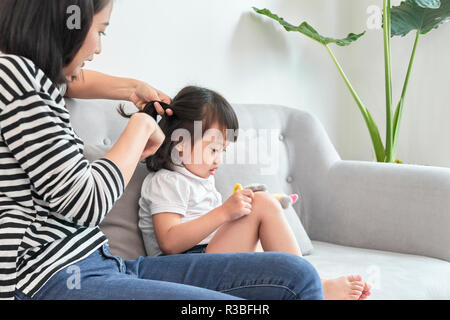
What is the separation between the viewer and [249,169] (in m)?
1.65

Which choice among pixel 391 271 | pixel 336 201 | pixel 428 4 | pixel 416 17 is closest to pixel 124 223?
pixel 391 271

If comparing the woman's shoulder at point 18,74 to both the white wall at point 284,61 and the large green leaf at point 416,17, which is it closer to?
the white wall at point 284,61

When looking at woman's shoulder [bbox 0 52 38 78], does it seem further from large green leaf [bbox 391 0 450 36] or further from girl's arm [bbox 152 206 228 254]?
large green leaf [bbox 391 0 450 36]

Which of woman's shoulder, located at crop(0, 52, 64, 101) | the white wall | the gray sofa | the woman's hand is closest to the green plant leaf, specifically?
the white wall

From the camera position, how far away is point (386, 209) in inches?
67.6

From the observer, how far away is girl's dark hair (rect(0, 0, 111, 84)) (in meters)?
0.89

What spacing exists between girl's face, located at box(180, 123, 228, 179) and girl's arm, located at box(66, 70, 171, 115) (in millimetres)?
115

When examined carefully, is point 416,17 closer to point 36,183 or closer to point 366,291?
point 366,291

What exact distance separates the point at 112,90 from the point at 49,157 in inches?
21.7

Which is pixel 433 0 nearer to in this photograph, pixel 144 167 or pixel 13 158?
pixel 144 167

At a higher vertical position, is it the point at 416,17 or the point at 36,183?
the point at 416,17

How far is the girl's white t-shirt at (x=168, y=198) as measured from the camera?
1.28 meters

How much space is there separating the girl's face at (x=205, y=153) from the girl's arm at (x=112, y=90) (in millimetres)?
115
